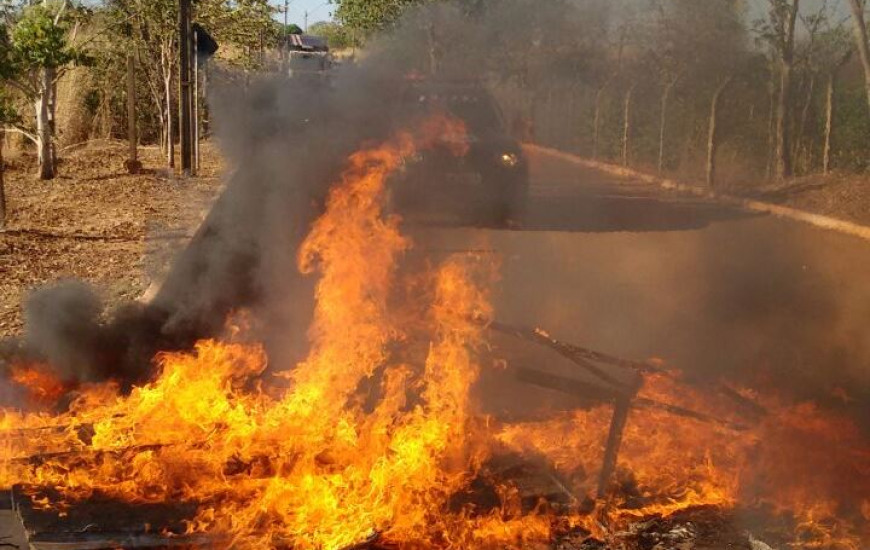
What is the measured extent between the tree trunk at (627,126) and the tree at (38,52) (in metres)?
13.0

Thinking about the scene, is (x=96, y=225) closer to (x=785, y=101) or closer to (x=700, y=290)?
(x=700, y=290)

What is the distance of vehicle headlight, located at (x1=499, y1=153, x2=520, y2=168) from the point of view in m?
13.0

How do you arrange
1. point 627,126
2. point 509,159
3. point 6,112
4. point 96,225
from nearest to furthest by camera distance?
point 96,225 → point 509,159 → point 6,112 → point 627,126

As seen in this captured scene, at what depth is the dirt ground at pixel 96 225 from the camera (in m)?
8.77

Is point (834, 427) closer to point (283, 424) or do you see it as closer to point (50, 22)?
point (283, 424)

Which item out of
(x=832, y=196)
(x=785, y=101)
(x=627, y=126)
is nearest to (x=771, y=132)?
(x=785, y=101)

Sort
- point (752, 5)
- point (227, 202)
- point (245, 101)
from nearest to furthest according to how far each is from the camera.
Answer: point (227, 202) < point (245, 101) < point (752, 5)

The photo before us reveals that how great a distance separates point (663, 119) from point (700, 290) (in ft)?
39.6

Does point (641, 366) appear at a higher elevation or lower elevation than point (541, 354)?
higher

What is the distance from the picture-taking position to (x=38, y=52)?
49.5 ft

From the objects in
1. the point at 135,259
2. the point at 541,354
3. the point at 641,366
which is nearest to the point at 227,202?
the point at 135,259

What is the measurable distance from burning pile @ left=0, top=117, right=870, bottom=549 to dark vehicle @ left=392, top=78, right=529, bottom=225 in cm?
500

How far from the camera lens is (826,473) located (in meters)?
4.52

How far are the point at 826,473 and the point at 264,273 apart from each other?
481 centimetres
